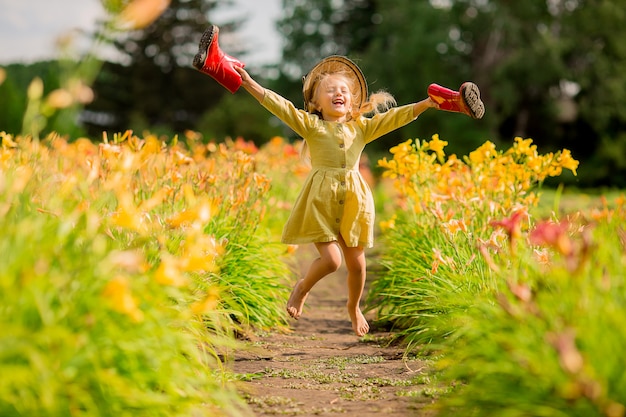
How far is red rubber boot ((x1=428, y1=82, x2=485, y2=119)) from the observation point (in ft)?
11.9

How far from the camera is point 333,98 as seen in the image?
4.03 metres

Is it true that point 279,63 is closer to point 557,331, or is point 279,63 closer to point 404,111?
point 404,111

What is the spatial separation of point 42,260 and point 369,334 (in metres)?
2.61

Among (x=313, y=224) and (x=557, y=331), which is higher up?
A: (x=313, y=224)

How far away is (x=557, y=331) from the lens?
1.99m

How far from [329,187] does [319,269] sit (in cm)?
46

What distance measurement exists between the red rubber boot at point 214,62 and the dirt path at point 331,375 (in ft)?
4.56

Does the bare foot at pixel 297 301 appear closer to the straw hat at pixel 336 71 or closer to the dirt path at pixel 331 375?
the dirt path at pixel 331 375

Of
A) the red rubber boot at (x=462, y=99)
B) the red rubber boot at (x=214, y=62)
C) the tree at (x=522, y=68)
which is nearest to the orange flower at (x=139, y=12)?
the red rubber boot at (x=214, y=62)

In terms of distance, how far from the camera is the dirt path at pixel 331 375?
261 cm

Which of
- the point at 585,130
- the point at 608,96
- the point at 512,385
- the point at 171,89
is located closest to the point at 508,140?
the point at 585,130

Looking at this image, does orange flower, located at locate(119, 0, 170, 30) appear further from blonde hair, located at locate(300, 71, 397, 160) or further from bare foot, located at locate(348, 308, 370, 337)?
bare foot, located at locate(348, 308, 370, 337)

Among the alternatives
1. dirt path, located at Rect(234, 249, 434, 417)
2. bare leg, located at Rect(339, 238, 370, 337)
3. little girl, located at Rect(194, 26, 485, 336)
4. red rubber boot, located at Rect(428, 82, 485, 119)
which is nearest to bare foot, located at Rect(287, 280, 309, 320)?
little girl, located at Rect(194, 26, 485, 336)

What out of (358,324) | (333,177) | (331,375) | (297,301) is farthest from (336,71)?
(331,375)
